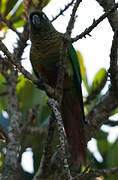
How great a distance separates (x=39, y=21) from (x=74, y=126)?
42.8 inches

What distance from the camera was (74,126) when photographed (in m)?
3.63

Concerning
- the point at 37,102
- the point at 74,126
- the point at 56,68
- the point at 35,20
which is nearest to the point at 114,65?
the point at 74,126

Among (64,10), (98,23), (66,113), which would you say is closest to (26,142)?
(66,113)

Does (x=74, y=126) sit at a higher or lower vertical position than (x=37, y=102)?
lower

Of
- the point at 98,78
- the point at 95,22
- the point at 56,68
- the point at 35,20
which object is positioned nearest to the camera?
the point at 95,22

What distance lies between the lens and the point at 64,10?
3158mm

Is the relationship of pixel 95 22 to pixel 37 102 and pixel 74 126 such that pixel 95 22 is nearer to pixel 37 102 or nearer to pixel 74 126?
pixel 74 126

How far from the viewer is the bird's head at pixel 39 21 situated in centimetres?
403

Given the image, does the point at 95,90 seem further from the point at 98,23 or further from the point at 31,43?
the point at 98,23

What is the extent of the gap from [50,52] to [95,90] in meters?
0.61

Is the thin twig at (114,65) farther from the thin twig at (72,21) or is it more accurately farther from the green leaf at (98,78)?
the green leaf at (98,78)

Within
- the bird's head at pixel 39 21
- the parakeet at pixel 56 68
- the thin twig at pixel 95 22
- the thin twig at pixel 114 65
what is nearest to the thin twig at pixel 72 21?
the thin twig at pixel 95 22

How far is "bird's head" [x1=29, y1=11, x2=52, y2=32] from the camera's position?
13.2ft

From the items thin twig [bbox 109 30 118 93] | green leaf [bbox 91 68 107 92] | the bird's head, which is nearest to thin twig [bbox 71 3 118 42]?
thin twig [bbox 109 30 118 93]
